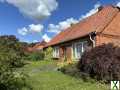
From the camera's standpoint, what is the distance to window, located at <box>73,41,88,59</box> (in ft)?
73.8

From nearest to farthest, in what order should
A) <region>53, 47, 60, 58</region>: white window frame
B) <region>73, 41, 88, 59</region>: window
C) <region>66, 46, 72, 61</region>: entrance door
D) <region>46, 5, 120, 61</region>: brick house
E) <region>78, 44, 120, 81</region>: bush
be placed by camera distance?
<region>78, 44, 120, 81</region>: bush < <region>46, 5, 120, 61</region>: brick house < <region>73, 41, 88, 59</region>: window < <region>66, 46, 72, 61</region>: entrance door < <region>53, 47, 60, 58</region>: white window frame

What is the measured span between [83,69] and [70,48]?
10.6m

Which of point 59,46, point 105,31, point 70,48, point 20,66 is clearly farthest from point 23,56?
point 59,46

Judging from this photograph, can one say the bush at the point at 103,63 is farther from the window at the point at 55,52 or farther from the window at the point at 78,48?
the window at the point at 55,52

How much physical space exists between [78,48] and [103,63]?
10337mm

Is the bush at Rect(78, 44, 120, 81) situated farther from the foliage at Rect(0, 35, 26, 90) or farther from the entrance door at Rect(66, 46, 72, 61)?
the entrance door at Rect(66, 46, 72, 61)

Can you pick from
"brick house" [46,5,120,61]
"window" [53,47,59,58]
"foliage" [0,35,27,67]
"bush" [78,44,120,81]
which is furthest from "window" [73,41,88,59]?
"foliage" [0,35,27,67]

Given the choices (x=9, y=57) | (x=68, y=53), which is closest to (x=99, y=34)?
(x=68, y=53)

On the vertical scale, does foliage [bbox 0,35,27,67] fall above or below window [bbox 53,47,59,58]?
below

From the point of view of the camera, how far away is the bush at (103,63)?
43.8 ft

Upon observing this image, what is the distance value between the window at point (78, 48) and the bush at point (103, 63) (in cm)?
757

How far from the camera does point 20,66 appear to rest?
340 inches

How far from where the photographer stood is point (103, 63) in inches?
532

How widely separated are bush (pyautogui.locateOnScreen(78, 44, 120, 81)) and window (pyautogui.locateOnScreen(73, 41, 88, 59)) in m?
7.57
